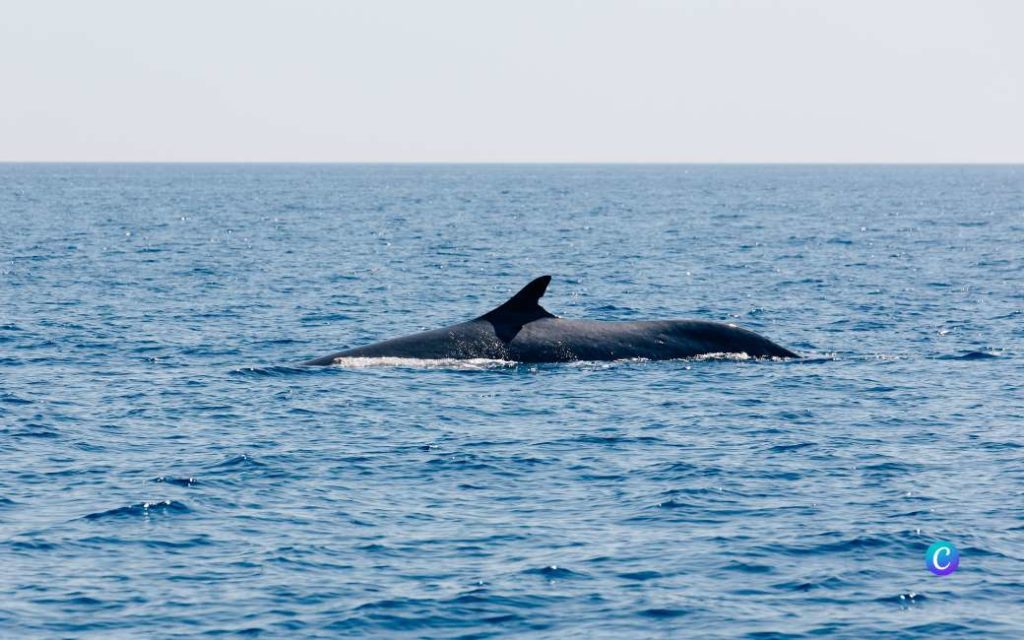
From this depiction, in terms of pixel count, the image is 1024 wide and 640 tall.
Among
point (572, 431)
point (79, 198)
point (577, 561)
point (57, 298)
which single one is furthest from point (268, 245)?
point (79, 198)

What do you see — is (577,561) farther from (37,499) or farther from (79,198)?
(79,198)

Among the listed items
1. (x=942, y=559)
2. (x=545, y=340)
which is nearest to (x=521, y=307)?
(x=545, y=340)

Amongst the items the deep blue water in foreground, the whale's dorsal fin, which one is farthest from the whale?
the deep blue water in foreground

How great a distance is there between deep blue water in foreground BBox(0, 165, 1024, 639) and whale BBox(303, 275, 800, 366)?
1.90ft

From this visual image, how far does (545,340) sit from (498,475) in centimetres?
1044

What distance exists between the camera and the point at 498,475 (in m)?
22.3

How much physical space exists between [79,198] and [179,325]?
436ft

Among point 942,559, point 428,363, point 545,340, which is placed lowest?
point 942,559

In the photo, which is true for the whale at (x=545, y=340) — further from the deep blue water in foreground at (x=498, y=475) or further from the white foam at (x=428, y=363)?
the deep blue water in foreground at (x=498, y=475)

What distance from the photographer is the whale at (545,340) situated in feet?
106

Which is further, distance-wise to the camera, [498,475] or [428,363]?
[428,363]

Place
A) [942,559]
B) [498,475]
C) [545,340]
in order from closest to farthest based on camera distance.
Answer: [942,559], [498,475], [545,340]

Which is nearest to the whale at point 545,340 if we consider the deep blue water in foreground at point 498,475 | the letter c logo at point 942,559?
the deep blue water in foreground at point 498,475

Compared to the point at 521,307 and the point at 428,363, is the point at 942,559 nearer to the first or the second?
the point at 521,307
